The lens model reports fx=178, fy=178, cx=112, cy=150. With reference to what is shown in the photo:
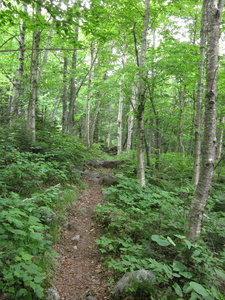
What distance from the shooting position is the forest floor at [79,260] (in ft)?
9.26

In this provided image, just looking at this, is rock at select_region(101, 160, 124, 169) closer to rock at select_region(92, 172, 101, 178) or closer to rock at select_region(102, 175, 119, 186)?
rock at select_region(92, 172, 101, 178)

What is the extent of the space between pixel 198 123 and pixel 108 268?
21.1ft

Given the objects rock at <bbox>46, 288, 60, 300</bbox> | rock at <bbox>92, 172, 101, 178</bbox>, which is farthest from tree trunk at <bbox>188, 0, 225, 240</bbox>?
rock at <bbox>92, 172, 101, 178</bbox>

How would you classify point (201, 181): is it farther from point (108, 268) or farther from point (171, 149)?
point (171, 149)

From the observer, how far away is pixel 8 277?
195cm

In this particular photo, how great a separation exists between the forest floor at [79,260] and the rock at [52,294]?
0.12 m

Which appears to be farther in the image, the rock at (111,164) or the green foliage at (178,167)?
the rock at (111,164)

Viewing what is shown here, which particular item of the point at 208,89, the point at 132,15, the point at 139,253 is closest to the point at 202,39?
the point at 132,15

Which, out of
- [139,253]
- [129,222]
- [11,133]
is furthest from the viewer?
[11,133]

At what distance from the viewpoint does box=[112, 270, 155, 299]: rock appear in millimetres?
2590

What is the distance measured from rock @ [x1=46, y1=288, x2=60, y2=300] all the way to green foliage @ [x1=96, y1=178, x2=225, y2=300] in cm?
93

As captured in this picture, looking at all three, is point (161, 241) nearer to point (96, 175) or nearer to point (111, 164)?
point (96, 175)

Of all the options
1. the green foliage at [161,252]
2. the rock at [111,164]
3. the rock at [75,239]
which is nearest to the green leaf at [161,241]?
the green foliage at [161,252]

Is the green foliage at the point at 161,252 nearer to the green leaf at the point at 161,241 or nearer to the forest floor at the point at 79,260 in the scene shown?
the green leaf at the point at 161,241
